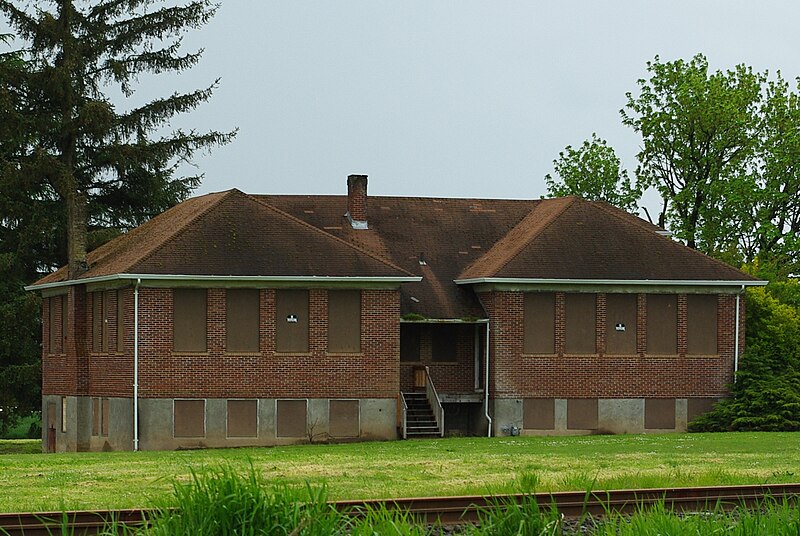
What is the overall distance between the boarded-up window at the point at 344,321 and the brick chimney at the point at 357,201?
6.00m

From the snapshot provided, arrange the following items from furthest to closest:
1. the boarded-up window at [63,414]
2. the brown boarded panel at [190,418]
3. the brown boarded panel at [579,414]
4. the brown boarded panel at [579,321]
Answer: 1. the boarded-up window at [63,414]
2. the brown boarded panel at [579,414]
3. the brown boarded panel at [579,321]
4. the brown boarded panel at [190,418]

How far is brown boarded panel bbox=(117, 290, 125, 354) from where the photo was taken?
42.1 metres

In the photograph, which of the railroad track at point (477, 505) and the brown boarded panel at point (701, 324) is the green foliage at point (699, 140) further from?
the railroad track at point (477, 505)

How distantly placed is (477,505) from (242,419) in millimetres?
26181

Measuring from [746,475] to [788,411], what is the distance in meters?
19.6

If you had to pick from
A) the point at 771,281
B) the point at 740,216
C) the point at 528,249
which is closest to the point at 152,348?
the point at 528,249

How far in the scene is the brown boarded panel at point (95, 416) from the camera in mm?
43825

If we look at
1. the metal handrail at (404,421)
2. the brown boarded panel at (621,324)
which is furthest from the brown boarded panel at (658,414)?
the metal handrail at (404,421)

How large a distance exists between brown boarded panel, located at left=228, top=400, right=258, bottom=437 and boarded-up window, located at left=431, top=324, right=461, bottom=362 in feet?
21.8

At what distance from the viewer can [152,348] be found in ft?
136

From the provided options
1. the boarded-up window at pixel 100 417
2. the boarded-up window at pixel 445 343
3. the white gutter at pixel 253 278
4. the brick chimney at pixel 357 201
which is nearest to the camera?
the white gutter at pixel 253 278

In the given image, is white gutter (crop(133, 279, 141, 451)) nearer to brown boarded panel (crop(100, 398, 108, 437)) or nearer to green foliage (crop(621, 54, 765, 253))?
brown boarded panel (crop(100, 398, 108, 437))

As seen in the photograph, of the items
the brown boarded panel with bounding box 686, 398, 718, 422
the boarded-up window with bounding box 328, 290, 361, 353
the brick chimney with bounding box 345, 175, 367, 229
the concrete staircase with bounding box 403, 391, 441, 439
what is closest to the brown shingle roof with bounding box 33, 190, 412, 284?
the boarded-up window with bounding box 328, 290, 361, 353

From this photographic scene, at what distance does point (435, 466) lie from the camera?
29.5 metres
